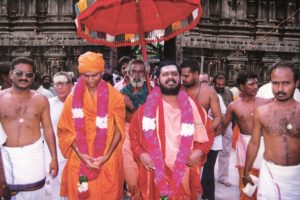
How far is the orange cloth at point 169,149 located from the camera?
4.39 meters

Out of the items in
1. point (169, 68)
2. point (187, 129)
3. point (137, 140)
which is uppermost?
point (169, 68)

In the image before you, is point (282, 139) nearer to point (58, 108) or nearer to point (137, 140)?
point (137, 140)

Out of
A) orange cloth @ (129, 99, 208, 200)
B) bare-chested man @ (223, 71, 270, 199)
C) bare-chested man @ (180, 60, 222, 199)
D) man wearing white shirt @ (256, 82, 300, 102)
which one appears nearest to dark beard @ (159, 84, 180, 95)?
orange cloth @ (129, 99, 208, 200)

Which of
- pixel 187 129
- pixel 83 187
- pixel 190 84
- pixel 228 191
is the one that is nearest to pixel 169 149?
pixel 187 129

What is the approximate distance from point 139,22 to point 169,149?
182 centimetres

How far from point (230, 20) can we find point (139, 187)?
17.5 metres

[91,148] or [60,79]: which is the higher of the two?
[60,79]

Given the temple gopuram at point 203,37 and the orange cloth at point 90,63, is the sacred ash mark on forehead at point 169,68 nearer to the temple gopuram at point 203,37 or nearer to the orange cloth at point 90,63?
the orange cloth at point 90,63

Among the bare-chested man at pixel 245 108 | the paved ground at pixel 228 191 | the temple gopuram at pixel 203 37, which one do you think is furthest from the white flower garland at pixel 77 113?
the temple gopuram at pixel 203 37

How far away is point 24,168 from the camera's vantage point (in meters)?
4.40

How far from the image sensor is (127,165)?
4.98 m

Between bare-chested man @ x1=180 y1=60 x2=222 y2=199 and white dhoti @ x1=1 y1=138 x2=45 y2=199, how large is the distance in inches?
77.4

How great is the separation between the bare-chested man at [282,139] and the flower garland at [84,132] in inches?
65.1

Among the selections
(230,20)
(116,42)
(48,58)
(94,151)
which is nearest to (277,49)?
(230,20)
